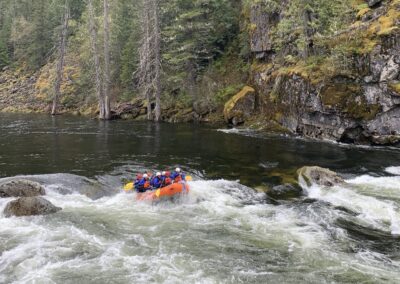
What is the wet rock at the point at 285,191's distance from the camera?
14.5m

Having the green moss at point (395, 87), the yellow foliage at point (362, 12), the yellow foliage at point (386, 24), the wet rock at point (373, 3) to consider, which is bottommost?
the green moss at point (395, 87)

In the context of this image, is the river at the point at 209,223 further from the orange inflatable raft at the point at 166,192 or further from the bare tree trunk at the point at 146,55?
the bare tree trunk at the point at 146,55

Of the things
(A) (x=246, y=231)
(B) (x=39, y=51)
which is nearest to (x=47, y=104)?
(B) (x=39, y=51)

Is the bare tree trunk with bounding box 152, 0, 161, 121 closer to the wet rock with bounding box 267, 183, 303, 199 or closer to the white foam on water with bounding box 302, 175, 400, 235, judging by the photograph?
the wet rock with bounding box 267, 183, 303, 199

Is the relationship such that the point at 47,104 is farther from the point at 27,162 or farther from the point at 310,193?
the point at 310,193

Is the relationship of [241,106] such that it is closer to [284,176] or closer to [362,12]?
[362,12]

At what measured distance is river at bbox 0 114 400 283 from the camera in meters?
9.03

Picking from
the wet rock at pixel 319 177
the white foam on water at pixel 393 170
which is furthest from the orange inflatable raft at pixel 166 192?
the white foam on water at pixel 393 170

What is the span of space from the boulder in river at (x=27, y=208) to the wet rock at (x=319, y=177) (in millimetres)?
8872

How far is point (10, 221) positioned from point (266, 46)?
78.1 ft

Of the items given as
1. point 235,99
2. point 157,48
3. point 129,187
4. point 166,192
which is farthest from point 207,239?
point 157,48

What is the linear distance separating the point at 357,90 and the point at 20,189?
1720 centimetres

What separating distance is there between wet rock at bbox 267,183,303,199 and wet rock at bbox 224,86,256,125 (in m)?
15.7

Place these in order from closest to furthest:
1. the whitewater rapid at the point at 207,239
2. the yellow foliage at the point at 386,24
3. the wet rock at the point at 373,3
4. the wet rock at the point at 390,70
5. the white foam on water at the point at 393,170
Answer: the whitewater rapid at the point at 207,239
the white foam on water at the point at 393,170
the wet rock at the point at 390,70
the yellow foliage at the point at 386,24
the wet rock at the point at 373,3
